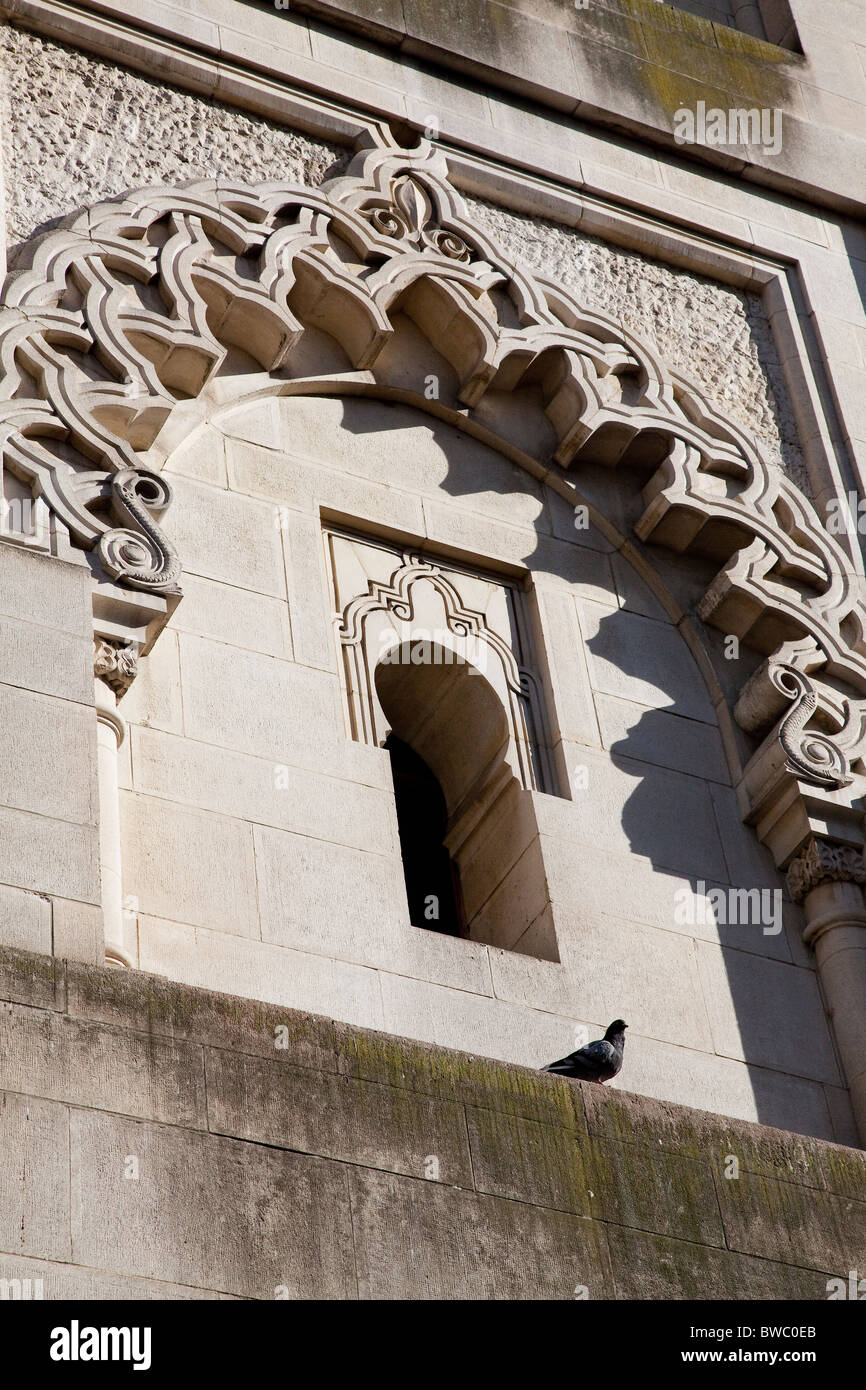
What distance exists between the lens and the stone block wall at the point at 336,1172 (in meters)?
4.72

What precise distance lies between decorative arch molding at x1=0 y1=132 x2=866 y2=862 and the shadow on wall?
0.15 meters

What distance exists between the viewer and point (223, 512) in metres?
7.66

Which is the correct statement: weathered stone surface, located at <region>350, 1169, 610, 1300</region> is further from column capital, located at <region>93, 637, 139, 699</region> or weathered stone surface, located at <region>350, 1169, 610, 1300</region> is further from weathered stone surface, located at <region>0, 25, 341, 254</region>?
weathered stone surface, located at <region>0, 25, 341, 254</region>

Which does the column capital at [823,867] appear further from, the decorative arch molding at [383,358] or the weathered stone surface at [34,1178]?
the weathered stone surface at [34,1178]

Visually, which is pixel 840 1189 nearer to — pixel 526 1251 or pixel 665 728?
pixel 526 1251

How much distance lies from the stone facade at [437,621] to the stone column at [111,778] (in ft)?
0.08

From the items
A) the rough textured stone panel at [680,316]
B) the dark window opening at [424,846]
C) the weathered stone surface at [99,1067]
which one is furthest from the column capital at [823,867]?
the weathered stone surface at [99,1067]

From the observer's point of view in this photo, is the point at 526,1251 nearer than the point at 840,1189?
Yes

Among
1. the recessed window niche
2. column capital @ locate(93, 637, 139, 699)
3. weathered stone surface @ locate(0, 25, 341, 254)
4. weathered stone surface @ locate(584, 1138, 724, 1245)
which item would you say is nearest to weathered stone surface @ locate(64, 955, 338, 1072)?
weathered stone surface @ locate(584, 1138, 724, 1245)

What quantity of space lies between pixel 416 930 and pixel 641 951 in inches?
33.3

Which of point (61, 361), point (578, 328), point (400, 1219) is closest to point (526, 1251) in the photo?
point (400, 1219)

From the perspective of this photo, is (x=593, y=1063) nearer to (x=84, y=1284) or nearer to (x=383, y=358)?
(x=84, y=1284)

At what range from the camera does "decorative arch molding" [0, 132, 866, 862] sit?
7.25 m

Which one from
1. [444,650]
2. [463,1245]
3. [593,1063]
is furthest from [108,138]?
[463,1245]
